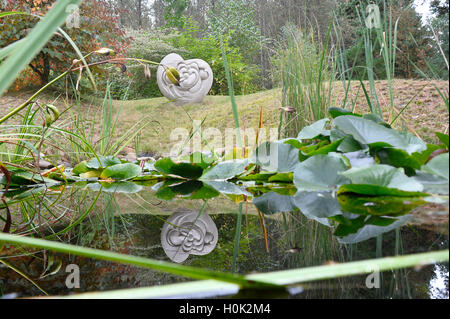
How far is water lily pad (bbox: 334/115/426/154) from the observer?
0.67 meters

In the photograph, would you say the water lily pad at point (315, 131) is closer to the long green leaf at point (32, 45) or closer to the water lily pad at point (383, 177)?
the water lily pad at point (383, 177)

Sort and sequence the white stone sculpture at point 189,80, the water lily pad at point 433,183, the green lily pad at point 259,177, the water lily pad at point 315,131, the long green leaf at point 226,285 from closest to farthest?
the long green leaf at point 226,285 → the water lily pad at point 433,183 → the water lily pad at point 315,131 → the green lily pad at point 259,177 → the white stone sculpture at point 189,80

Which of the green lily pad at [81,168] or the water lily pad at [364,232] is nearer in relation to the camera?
the water lily pad at [364,232]

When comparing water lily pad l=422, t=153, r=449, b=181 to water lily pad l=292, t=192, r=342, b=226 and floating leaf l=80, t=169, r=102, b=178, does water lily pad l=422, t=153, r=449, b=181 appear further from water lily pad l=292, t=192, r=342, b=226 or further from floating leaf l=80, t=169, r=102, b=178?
floating leaf l=80, t=169, r=102, b=178

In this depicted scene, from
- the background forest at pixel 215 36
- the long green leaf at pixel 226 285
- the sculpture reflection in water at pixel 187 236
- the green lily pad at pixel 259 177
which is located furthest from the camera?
the background forest at pixel 215 36

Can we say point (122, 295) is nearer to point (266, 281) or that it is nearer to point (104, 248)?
point (266, 281)

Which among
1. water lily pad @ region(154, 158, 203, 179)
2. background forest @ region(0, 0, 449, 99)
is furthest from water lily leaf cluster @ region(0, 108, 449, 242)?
background forest @ region(0, 0, 449, 99)

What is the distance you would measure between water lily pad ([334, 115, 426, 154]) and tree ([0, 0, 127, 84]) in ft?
17.1

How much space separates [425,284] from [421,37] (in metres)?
6.95

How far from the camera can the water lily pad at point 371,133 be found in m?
0.67

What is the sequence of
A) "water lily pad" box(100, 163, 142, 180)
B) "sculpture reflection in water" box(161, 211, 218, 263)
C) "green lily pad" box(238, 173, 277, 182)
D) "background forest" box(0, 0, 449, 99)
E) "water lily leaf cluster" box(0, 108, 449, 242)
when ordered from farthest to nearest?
"background forest" box(0, 0, 449, 99), "water lily pad" box(100, 163, 142, 180), "green lily pad" box(238, 173, 277, 182), "water lily leaf cluster" box(0, 108, 449, 242), "sculpture reflection in water" box(161, 211, 218, 263)

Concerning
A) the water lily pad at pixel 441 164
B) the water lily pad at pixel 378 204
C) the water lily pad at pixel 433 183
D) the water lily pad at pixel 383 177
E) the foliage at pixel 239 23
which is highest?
the foliage at pixel 239 23

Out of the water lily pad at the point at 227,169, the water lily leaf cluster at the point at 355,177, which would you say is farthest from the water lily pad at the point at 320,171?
the water lily pad at the point at 227,169

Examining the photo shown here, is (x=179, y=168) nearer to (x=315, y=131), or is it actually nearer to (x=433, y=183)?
(x=315, y=131)
